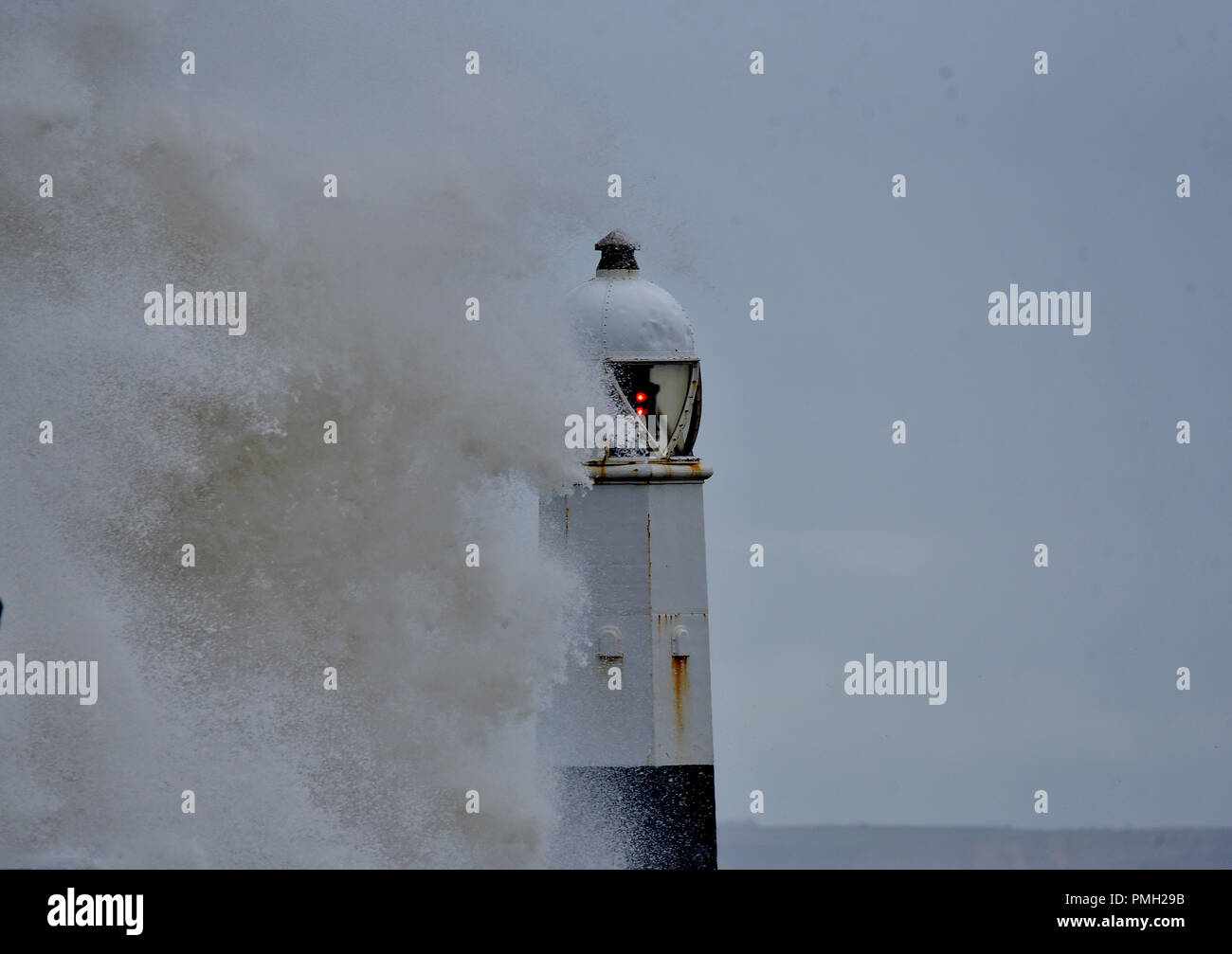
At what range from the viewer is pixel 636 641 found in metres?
28.4

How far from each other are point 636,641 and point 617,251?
3.74m

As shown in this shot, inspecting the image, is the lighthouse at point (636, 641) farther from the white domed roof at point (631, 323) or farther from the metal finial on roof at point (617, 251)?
the metal finial on roof at point (617, 251)

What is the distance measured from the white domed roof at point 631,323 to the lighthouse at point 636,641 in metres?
0.03

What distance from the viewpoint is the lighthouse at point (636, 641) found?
2831 centimetres

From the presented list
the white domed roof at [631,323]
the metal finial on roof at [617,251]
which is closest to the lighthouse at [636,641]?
the white domed roof at [631,323]

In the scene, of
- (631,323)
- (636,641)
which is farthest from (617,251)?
(636,641)

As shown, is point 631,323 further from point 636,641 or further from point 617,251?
point 636,641
